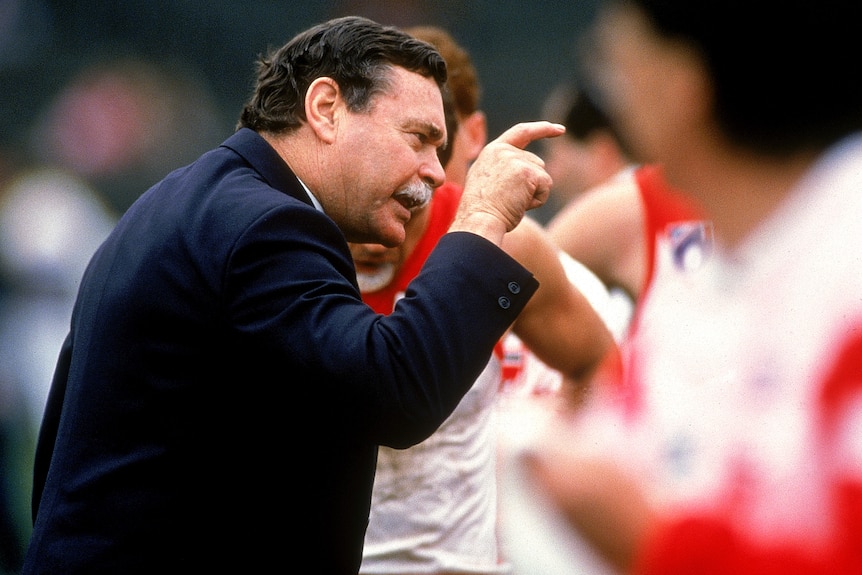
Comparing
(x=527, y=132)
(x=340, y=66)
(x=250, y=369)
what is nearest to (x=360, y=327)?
(x=250, y=369)

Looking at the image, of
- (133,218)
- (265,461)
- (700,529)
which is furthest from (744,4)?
(133,218)

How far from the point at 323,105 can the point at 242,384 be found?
0.47 m

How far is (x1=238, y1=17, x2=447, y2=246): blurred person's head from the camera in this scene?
157 centimetres

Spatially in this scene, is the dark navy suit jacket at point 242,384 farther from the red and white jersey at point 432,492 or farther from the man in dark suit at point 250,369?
the red and white jersey at point 432,492

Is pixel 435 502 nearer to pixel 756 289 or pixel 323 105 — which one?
pixel 323 105

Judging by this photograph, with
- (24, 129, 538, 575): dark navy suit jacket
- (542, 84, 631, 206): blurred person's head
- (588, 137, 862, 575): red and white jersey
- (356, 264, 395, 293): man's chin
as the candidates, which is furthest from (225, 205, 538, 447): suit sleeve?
(542, 84, 631, 206): blurred person's head

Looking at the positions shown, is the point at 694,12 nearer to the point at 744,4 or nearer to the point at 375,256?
the point at 744,4

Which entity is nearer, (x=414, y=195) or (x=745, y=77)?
(x=745, y=77)

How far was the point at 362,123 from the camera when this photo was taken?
157 cm

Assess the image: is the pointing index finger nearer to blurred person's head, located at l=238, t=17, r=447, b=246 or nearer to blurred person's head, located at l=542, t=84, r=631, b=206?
blurred person's head, located at l=238, t=17, r=447, b=246

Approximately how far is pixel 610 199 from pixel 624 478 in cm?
172

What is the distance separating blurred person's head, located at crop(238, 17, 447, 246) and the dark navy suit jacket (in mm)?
172

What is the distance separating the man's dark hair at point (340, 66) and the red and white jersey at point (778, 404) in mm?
847

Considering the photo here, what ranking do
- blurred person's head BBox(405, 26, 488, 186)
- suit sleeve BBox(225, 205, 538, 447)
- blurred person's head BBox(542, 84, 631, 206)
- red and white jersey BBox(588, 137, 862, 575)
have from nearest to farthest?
1. red and white jersey BBox(588, 137, 862, 575)
2. suit sleeve BBox(225, 205, 538, 447)
3. blurred person's head BBox(405, 26, 488, 186)
4. blurred person's head BBox(542, 84, 631, 206)
